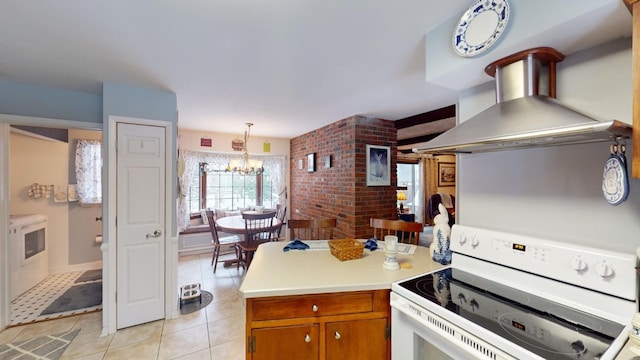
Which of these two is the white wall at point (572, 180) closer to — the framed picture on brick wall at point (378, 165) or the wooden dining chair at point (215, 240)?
the framed picture on brick wall at point (378, 165)

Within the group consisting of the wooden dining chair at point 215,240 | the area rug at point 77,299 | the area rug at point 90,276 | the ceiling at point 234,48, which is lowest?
the area rug at point 77,299

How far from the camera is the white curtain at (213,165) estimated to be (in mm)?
4340

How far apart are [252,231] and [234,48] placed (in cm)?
244

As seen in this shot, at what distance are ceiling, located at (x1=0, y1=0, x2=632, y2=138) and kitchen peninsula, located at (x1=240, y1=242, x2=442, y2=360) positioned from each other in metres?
1.35

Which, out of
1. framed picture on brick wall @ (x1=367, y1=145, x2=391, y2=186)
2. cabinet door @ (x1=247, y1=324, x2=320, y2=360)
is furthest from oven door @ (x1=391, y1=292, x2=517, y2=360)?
framed picture on brick wall @ (x1=367, y1=145, x2=391, y2=186)

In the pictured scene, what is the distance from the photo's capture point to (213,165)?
4.75 metres

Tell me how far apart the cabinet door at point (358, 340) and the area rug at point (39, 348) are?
86.3 inches

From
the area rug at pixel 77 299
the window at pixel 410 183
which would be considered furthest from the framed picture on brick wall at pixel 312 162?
the window at pixel 410 183

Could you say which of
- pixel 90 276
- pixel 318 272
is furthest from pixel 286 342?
pixel 90 276

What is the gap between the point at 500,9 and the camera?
107cm

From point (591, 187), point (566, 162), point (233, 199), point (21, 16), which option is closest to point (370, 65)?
point (566, 162)

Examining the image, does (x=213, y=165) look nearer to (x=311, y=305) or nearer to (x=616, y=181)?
(x=311, y=305)

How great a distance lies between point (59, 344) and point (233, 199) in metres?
3.13

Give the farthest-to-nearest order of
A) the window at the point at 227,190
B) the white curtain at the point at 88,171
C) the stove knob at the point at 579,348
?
the window at the point at 227,190, the white curtain at the point at 88,171, the stove knob at the point at 579,348
